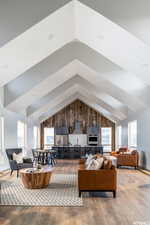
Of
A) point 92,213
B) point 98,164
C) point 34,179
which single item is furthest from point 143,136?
point 92,213

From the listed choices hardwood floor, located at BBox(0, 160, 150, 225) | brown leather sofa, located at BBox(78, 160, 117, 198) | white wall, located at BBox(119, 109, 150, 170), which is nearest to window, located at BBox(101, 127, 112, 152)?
white wall, located at BBox(119, 109, 150, 170)

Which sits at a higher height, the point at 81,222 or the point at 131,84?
the point at 131,84

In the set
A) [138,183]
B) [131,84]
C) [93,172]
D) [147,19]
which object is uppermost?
[147,19]

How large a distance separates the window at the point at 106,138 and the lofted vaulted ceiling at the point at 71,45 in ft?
25.0

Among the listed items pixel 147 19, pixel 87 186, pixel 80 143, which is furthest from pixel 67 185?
pixel 80 143

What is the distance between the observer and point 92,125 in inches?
789

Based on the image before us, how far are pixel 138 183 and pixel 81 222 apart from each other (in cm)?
430

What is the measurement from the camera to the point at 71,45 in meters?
9.57

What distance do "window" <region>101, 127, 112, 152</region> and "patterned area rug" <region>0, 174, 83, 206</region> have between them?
1175 cm

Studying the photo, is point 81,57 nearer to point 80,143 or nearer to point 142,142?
point 142,142

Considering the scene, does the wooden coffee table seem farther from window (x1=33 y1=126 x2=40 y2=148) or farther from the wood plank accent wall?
the wood plank accent wall

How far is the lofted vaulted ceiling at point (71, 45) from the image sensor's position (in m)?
5.81

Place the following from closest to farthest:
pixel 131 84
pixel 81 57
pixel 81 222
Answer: pixel 81 222 → pixel 81 57 → pixel 131 84

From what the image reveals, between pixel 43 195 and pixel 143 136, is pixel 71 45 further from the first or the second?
pixel 43 195
